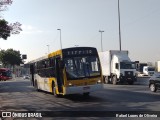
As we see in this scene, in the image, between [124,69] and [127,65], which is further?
[127,65]

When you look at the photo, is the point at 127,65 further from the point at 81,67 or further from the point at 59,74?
the point at 81,67

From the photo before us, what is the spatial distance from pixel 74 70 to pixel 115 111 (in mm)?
6526

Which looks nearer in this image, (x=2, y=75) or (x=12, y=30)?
(x=12, y=30)

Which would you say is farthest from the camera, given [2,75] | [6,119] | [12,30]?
[2,75]

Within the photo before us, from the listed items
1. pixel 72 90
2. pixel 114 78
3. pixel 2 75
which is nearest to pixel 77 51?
pixel 72 90

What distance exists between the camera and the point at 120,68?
41719 mm

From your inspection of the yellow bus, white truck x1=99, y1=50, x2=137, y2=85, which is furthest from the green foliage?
the yellow bus

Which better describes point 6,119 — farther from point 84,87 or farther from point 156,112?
point 84,87

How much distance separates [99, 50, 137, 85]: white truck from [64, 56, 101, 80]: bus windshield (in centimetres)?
2001

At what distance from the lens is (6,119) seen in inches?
562

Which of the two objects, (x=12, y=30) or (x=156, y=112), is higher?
(x=12, y=30)

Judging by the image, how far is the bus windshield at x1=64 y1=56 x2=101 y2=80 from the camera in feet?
69.5

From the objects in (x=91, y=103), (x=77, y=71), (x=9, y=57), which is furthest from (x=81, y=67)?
(x=9, y=57)

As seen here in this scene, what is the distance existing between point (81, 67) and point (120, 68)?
2080 cm
